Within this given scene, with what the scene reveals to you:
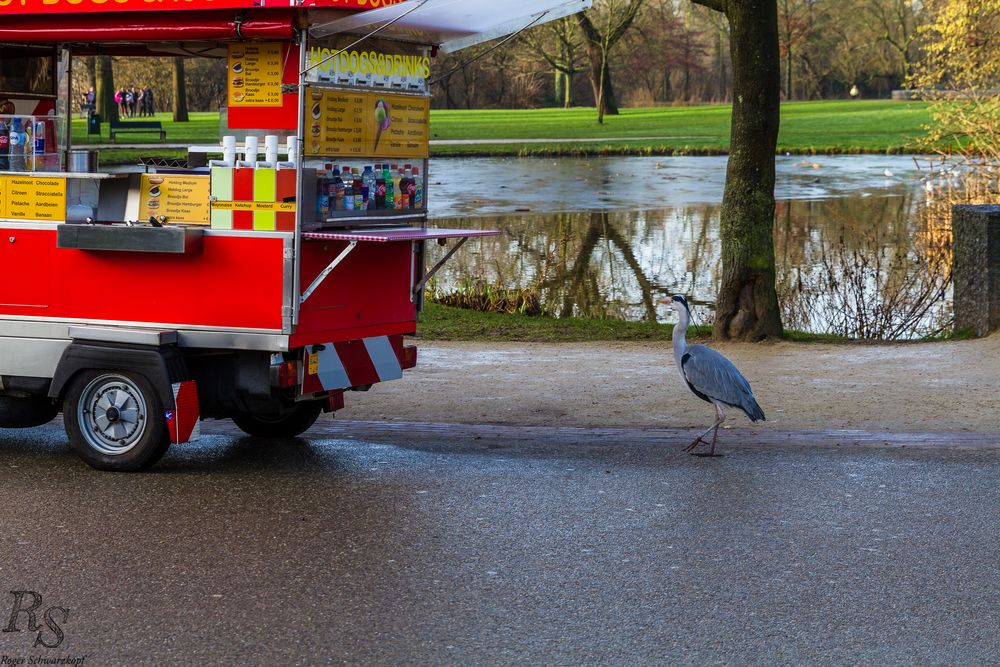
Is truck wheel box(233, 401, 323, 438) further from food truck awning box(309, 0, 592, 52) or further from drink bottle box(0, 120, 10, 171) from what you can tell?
food truck awning box(309, 0, 592, 52)

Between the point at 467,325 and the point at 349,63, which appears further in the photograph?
the point at 467,325

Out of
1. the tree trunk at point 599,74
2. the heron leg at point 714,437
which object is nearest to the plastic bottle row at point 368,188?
the heron leg at point 714,437

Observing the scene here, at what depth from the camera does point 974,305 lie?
1240 cm

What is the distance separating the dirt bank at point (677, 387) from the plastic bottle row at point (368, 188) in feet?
5.71

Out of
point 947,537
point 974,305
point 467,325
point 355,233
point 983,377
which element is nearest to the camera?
point 947,537

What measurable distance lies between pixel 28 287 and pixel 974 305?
874cm

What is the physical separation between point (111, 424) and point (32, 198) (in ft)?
4.61

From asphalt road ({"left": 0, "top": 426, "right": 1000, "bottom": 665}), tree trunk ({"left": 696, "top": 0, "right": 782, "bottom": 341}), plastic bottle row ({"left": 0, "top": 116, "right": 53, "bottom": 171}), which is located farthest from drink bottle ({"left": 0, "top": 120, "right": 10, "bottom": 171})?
tree trunk ({"left": 696, "top": 0, "right": 782, "bottom": 341})

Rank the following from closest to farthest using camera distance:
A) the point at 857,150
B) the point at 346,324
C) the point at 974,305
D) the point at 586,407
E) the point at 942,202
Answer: the point at 346,324 → the point at 586,407 → the point at 974,305 → the point at 942,202 → the point at 857,150

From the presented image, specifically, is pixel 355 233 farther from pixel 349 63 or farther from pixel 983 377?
pixel 983 377

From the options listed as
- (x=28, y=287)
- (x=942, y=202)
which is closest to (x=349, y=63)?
(x=28, y=287)

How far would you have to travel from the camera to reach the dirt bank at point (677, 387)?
900 centimetres

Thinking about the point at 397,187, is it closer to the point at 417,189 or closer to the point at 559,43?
the point at 417,189

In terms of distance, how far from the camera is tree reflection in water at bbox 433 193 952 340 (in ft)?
46.5
